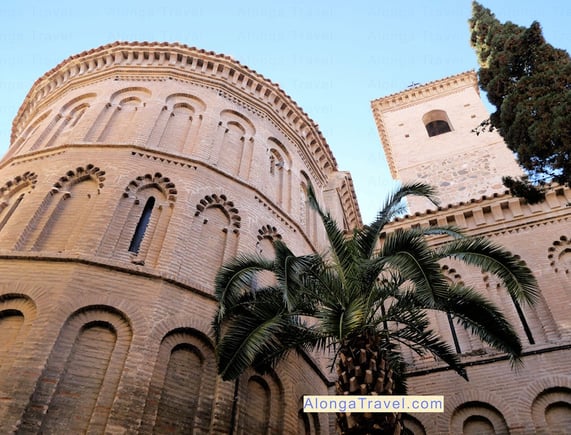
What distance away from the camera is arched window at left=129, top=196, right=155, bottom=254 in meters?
8.28

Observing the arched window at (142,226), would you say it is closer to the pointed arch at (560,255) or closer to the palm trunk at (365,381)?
the palm trunk at (365,381)

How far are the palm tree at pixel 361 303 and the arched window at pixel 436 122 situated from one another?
56.4ft

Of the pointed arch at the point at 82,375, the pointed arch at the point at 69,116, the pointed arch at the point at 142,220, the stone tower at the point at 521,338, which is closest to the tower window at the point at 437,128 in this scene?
the stone tower at the point at 521,338

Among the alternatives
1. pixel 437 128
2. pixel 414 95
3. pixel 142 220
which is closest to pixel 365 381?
pixel 142 220

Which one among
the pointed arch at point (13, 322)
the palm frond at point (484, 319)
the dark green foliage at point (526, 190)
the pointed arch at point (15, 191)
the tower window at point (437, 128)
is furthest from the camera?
the tower window at point (437, 128)

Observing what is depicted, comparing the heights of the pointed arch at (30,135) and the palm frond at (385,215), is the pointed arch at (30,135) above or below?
above

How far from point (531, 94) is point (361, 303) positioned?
201 inches

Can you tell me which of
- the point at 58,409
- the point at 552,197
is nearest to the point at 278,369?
the point at 58,409

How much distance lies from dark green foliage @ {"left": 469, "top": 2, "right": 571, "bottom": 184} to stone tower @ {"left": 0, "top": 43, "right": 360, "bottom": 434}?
17.1 ft

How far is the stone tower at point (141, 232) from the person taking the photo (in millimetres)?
6230

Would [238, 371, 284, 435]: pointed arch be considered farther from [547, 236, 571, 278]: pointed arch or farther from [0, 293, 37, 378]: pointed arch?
[547, 236, 571, 278]: pointed arch

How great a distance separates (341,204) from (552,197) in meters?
6.42

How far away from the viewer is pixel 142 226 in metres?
8.70

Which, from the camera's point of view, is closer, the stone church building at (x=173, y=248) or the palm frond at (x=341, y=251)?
the stone church building at (x=173, y=248)
